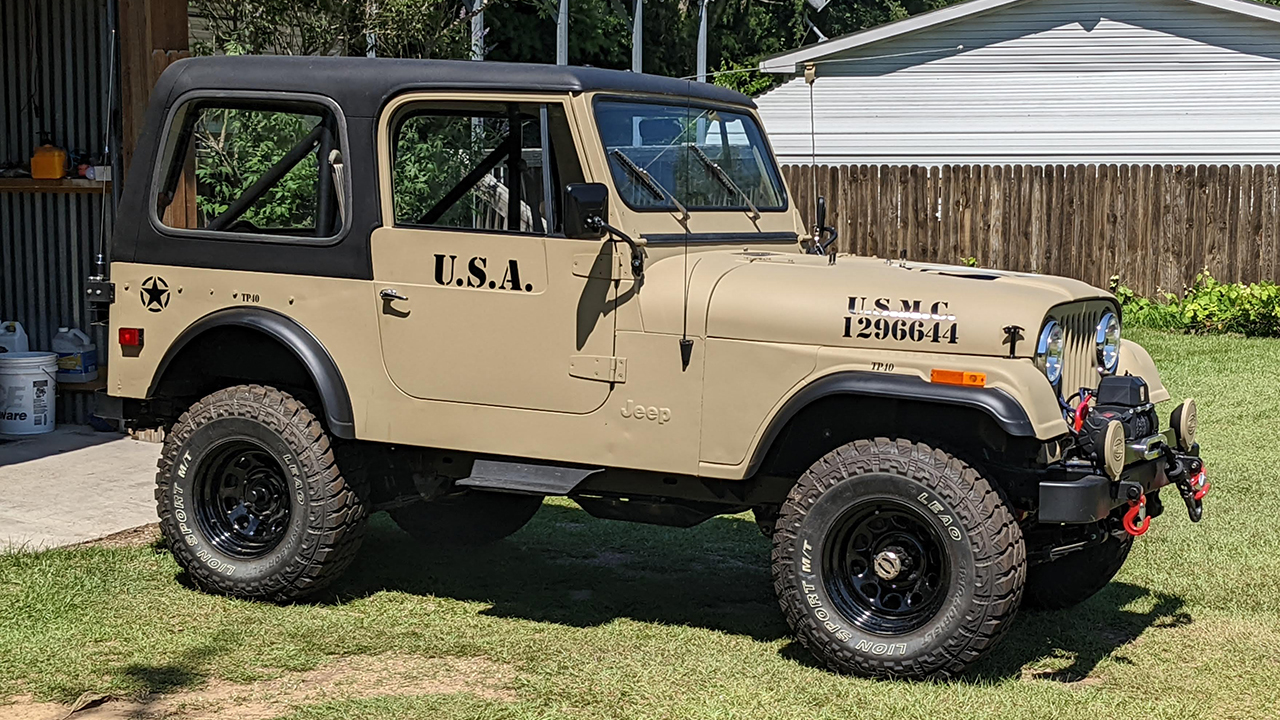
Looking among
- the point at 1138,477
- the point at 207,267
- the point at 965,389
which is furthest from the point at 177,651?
the point at 1138,477

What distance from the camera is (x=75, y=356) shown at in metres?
10.5

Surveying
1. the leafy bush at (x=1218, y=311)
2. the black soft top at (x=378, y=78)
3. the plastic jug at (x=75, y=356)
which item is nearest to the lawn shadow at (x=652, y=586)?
the black soft top at (x=378, y=78)

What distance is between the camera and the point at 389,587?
22.7ft

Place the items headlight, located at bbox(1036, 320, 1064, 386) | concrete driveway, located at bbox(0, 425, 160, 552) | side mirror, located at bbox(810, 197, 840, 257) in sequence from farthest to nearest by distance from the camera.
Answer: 1. concrete driveway, located at bbox(0, 425, 160, 552)
2. side mirror, located at bbox(810, 197, 840, 257)
3. headlight, located at bbox(1036, 320, 1064, 386)

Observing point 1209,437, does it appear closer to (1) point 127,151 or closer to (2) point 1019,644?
(2) point 1019,644

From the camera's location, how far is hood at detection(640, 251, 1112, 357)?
535 centimetres

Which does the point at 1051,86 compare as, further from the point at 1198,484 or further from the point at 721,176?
the point at 1198,484

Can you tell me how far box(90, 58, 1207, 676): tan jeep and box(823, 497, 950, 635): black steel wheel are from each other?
11 mm

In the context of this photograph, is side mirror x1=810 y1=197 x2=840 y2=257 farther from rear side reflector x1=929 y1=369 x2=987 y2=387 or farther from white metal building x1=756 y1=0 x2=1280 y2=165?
white metal building x1=756 y1=0 x2=1280 y2=165

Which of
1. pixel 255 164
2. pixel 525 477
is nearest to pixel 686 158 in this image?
pixel 525 477

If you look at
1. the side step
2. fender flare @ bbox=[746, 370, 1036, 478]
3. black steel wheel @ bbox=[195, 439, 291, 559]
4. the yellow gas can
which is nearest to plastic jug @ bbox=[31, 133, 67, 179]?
the yellow gas can

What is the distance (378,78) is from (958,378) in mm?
2636

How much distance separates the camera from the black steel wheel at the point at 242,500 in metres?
6.57

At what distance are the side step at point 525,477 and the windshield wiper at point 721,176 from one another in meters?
1.44
